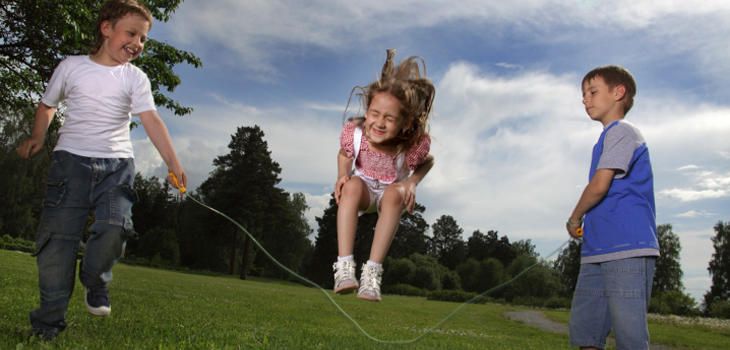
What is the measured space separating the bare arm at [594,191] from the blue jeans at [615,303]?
18.0 inches

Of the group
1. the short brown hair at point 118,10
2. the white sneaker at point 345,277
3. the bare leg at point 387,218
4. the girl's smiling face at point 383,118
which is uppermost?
the short brown hair at point 118,10

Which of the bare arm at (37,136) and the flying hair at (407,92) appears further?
the bare arm at (37,136)

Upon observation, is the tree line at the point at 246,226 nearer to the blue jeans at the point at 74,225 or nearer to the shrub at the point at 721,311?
the shrub at the point at 721,311

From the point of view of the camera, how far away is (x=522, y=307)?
2803 centimetres

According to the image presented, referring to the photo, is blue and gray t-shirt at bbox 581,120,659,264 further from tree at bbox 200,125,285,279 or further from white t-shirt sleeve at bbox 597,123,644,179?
tree at bbox 200,125,285,279

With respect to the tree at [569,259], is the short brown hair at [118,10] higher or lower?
higher

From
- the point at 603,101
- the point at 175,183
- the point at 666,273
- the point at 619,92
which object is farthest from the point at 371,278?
the point at 666,273

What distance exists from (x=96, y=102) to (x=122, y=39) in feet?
1.84

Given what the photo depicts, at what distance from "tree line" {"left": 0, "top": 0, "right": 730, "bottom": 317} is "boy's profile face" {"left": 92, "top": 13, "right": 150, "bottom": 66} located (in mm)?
2201

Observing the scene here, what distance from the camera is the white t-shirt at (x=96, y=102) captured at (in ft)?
13.8

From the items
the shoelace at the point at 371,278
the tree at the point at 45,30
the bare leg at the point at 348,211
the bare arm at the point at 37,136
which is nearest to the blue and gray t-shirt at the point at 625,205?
the shoelace at the point at 371,278

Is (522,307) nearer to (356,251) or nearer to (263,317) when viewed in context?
(263,317)

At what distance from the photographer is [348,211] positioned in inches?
142

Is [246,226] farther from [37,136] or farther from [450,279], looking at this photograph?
[37,136]
